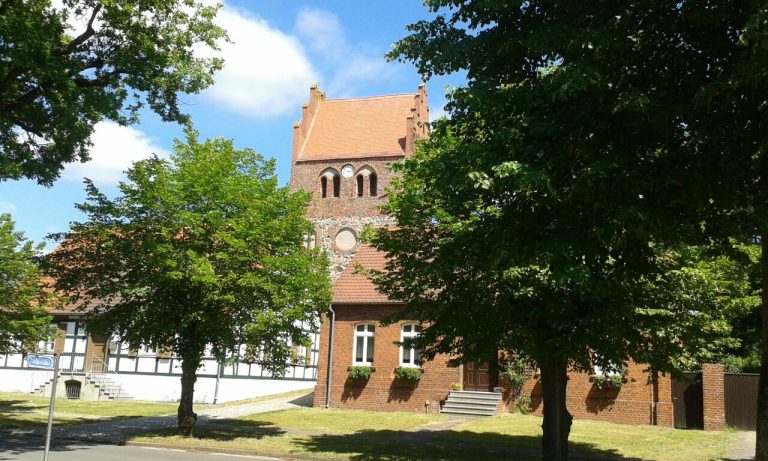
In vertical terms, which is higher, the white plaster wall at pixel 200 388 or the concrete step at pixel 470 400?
the concrete step at pixel 470 400

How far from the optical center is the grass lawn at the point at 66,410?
18.9 metres

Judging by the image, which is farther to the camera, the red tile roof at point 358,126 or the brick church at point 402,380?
the red tile roof at point 358,126

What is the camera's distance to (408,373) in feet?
75.5

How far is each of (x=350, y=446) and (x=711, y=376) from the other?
37.9ft

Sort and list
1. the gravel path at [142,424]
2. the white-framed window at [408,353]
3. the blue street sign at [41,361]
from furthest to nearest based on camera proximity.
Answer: the white-framed window at [408,353], the gravel path at [142,424], the blue street sign at [41,361]

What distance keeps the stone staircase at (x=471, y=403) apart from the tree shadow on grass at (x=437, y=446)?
14.0ft

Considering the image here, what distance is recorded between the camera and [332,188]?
4938cm

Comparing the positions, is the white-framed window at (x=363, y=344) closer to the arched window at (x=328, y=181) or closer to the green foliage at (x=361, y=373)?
the green foliage at (x=361, y=373)

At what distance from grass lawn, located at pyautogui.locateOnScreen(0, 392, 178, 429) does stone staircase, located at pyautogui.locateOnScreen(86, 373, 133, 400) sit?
915mm

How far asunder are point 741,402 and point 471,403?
823cm

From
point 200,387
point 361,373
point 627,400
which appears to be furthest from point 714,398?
point 200,387

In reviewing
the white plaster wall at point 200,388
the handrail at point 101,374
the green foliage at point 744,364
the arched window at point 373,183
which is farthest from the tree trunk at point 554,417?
the arched window at point 373,183

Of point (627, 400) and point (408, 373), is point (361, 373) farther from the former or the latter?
point (627, 400)

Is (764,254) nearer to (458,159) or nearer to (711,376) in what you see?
(458,159)
